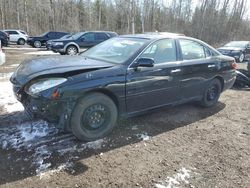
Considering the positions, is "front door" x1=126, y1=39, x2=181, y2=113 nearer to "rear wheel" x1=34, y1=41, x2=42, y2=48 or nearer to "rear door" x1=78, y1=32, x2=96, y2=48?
"rear door" x1=78, y1=32, x2=96, y2=48

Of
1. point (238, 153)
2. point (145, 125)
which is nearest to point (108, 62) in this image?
point (145, 125)

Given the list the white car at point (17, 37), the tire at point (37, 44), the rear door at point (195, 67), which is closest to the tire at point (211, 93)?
the rear door at point (195, 67)

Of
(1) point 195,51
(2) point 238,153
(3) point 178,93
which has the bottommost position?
(2) point 238,153

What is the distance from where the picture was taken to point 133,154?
384 centimetres

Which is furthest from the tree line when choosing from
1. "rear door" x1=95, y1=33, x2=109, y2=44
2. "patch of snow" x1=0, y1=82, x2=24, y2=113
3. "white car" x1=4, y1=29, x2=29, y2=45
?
"patch of snow" x1=0, y1=82, x2=24, y2=113

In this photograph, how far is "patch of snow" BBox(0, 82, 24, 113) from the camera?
5.34m

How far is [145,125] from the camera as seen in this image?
486 cm

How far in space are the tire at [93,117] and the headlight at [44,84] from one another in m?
0.43

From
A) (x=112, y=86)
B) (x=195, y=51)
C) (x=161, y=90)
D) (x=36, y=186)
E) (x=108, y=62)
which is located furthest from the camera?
(x=195, y=51)

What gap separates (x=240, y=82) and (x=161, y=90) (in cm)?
479

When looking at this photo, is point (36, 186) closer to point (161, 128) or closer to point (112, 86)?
point (112, 86)

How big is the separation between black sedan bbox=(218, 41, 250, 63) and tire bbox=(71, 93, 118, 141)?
14.3m

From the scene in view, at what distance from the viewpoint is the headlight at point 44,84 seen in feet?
11.8

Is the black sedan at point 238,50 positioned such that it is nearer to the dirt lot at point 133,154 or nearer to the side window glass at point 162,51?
the dirt lot at point 133,154
